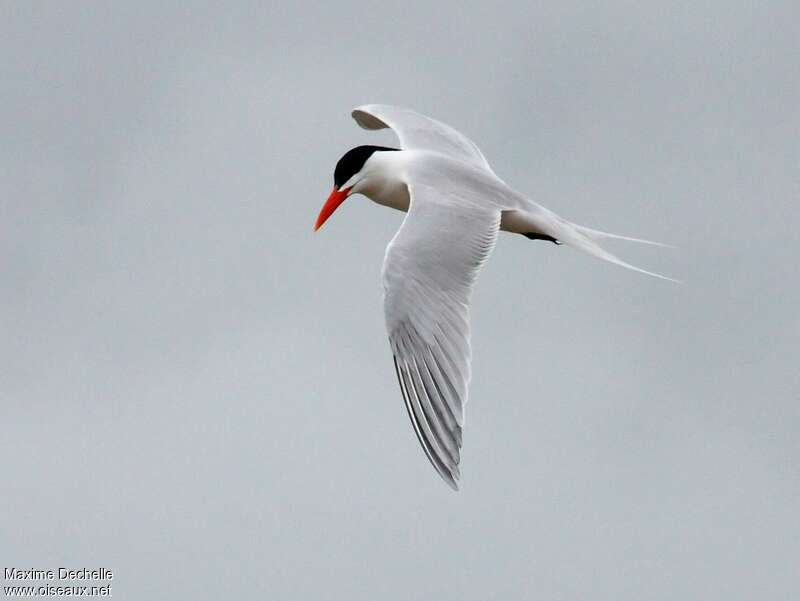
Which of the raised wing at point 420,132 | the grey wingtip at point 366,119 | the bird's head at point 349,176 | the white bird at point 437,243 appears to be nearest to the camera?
the white bird at point 437,243

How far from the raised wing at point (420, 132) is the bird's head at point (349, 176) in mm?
763

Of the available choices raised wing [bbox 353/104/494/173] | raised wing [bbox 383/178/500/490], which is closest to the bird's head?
raised wing [bbox 353/104/494/173]

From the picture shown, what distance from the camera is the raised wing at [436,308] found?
1076 centimetres

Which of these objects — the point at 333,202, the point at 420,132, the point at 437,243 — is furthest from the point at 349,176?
the point at 437,243

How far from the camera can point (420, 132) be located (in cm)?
1563

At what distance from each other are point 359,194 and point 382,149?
1.47 feet

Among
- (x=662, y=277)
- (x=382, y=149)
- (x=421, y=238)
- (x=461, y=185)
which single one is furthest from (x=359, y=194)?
(x=662, y=277)

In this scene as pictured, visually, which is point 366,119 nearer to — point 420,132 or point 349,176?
point 420,132

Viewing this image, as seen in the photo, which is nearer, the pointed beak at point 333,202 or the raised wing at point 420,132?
the pointed beak at point 333,202

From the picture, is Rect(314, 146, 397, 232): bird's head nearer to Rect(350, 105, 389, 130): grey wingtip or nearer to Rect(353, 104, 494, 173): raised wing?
Rect(353, 104, 494, 173): raised wing

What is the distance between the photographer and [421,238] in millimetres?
12102

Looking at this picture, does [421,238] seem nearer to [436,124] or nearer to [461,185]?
[461,185]

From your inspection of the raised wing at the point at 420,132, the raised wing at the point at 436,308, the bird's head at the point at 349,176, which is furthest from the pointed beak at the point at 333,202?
the raised wing at the point at 436,308

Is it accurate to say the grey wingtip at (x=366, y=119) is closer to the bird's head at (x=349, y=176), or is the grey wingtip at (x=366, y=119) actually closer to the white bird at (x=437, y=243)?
the white bird at (x=437, y=243)
